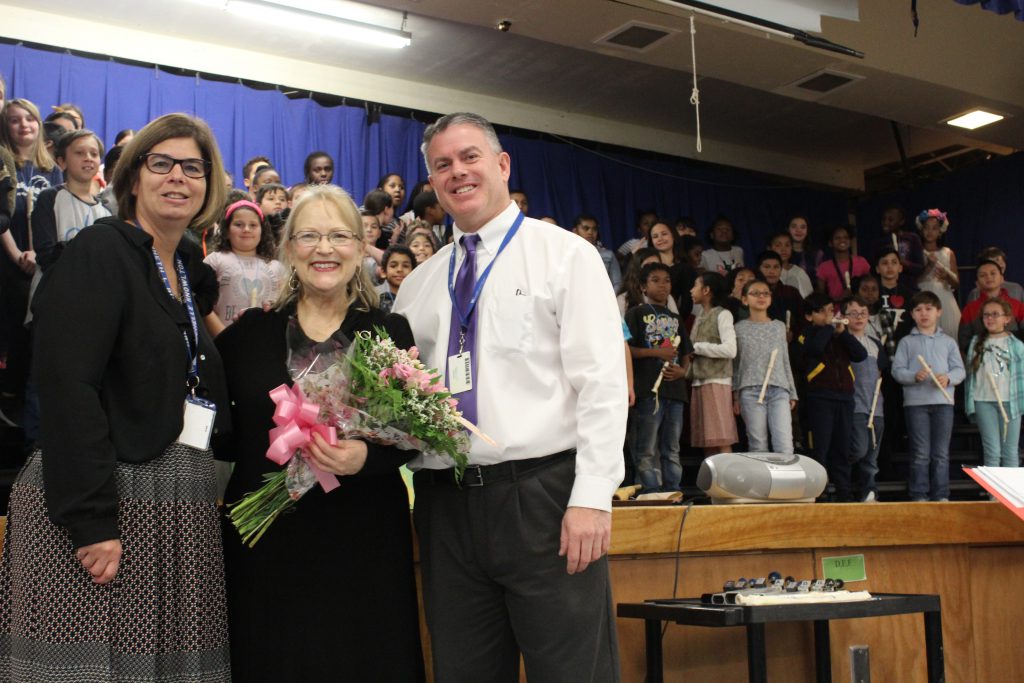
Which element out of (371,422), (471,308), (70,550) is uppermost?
(471,308)

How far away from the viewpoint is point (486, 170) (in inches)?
86.0

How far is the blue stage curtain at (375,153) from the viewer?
7.19 m

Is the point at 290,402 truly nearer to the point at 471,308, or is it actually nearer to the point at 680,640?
the point at 471,308

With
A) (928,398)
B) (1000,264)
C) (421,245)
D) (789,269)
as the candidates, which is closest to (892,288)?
(1000,264)

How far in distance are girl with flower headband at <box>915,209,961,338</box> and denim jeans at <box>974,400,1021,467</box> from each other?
142 cm

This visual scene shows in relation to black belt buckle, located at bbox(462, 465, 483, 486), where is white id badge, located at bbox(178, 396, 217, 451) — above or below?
above

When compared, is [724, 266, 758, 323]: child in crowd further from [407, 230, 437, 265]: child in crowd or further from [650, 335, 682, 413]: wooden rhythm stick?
[407, 230, 437, 265]: child in crowd

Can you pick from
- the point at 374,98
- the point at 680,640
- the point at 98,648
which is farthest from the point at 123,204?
the point at 374,98

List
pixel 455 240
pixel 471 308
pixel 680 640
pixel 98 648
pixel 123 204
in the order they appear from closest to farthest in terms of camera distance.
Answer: pixel 98 648, pixel 123 204, pixel 471 308, pixel 455 240, pixel 680 640

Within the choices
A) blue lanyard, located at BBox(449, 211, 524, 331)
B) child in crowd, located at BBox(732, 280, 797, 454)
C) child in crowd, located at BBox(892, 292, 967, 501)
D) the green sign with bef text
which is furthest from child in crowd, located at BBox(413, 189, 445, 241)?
blue lanyard, located at BBox(449, 211, 524, 331)

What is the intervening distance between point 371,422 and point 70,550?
0.55 metres

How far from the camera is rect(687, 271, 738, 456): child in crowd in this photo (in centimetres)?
651

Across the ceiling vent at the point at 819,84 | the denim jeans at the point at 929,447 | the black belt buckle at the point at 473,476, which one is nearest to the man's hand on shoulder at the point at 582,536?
the black belt buckle at the point at 473,476

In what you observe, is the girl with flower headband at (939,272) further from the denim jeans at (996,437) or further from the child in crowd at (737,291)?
the child in crowd at (737,291)
